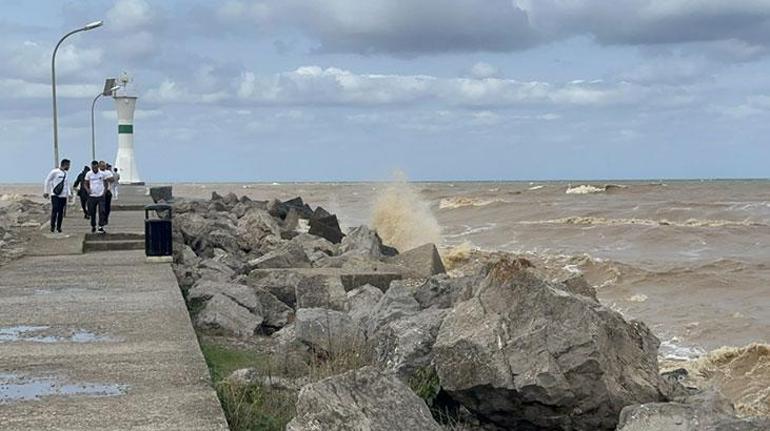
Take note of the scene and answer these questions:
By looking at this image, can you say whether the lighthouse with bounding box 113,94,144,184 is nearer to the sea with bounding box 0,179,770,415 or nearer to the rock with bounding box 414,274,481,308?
the sea with bounding box 0,179,770,415

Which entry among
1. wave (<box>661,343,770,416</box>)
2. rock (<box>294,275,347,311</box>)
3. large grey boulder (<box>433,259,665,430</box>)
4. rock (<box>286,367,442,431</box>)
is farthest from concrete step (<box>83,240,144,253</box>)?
A: rock (<box>286,367,442,431</box>)

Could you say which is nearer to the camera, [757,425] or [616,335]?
[757,425]

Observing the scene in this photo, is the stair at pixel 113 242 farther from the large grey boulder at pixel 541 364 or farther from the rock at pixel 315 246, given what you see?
the large grey boulder at pixel 541 364

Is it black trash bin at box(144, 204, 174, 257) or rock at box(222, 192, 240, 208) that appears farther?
rock at box(222, 192, 240, 208)

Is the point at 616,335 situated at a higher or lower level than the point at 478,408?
higher

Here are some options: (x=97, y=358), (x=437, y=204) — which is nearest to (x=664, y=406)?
(x=97, y=358)

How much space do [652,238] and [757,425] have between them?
2495 cm

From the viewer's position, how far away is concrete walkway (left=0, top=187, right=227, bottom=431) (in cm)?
492

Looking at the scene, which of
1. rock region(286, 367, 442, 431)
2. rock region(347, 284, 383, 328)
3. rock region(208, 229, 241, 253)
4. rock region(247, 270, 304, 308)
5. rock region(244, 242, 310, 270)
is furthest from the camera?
rock region(208, 229, 241, 253)

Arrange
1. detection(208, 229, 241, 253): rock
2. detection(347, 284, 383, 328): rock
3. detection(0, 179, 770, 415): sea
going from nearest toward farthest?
detection(347, 284, 383, 328): rock
detection(0, 179, 770, 415): sea
detection(208, 229, 241, 253): rock

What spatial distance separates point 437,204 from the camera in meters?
59.0

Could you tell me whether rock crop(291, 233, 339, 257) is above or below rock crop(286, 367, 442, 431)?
below

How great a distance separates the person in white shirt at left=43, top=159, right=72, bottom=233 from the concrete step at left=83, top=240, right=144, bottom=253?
1.82 meters

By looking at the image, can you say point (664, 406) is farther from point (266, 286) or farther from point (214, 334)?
point (266, 286)
